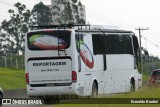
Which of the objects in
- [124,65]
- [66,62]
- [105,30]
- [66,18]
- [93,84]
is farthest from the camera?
[66,18]

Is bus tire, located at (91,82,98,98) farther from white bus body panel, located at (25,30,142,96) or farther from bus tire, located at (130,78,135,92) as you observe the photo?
bus tire, located at (130,78,135,92)

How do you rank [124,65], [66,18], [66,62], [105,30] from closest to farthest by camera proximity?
[66,62], [105,30], [124,65], [66,18]

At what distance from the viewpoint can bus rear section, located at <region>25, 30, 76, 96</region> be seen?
2700 cm

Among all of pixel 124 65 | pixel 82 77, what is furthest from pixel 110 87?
pixel 82 77

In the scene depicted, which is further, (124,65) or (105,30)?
(124,65)

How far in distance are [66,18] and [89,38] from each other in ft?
309

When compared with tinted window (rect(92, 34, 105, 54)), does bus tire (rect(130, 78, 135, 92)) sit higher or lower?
lower

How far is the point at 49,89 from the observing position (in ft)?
89.4

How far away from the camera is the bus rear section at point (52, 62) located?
27.0 metres

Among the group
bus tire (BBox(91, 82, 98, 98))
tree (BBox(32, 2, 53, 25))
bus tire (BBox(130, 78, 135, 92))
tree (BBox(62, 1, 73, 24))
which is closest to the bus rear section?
bus tire (BBox(91, 82, 98, 98))

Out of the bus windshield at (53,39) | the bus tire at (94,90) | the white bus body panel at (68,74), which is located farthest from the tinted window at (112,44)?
the bus windshield at (53,39)

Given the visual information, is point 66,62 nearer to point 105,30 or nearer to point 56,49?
point 56,49

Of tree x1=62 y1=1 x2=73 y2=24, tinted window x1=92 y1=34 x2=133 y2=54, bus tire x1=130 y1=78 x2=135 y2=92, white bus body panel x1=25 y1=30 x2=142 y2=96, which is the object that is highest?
tree x1=62 y1=1 x2=73 y2=24

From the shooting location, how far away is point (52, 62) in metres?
27.1
